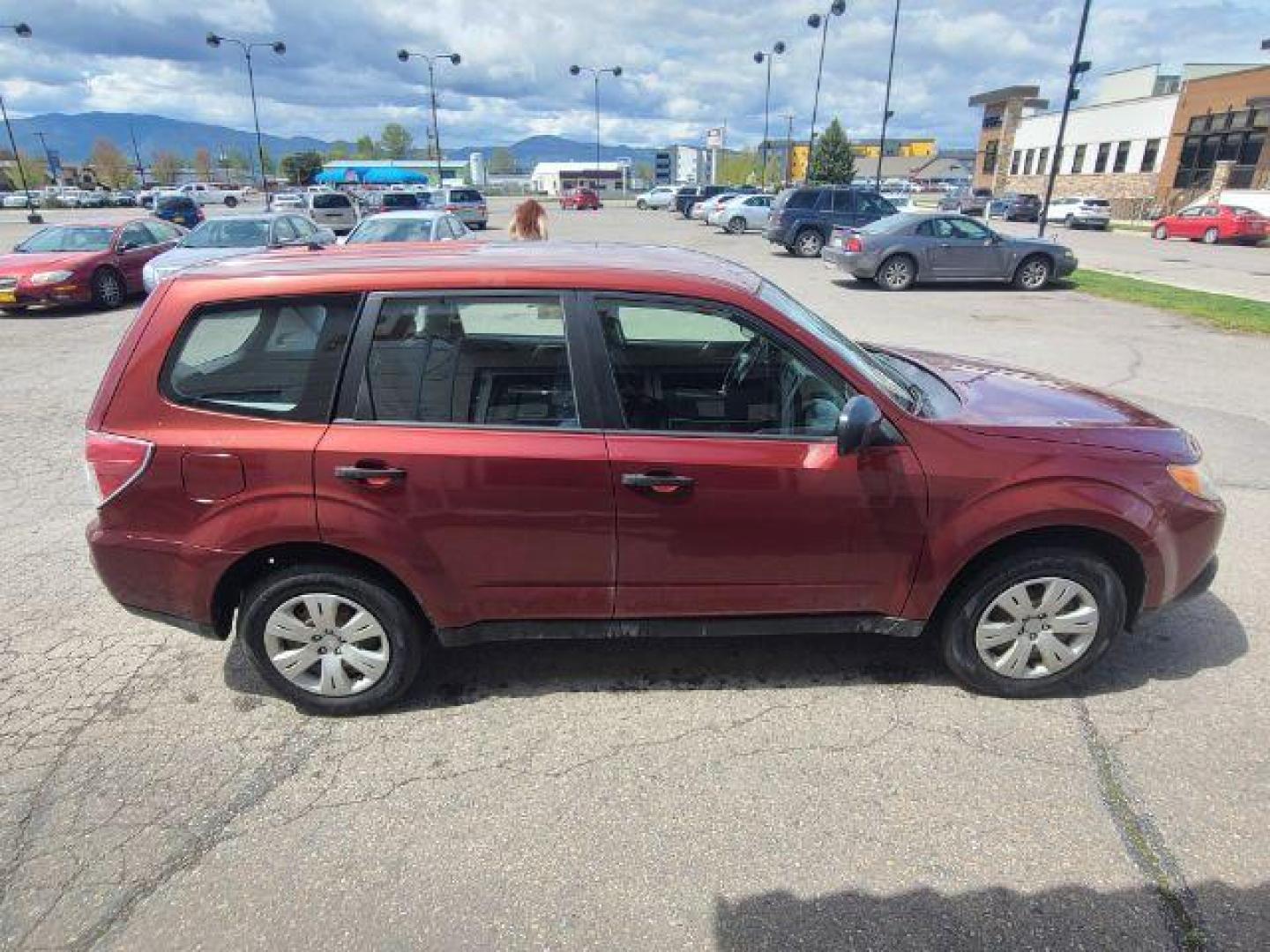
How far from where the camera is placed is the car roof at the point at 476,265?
274 centimetres

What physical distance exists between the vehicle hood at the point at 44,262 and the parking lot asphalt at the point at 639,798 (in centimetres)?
1084

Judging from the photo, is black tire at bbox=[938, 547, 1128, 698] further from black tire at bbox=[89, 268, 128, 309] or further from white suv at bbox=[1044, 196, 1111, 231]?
white suv at bbox=[1044, 196, 1111, 231]

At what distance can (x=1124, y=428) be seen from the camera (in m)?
2.98

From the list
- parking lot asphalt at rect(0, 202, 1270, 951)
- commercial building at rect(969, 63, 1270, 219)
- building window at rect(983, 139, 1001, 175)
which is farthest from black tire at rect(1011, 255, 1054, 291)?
building window at rect(983, 139, 1001, 175)

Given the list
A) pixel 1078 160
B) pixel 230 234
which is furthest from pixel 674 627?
pixel 1078 160

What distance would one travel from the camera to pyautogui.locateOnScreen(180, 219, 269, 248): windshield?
1244 cm

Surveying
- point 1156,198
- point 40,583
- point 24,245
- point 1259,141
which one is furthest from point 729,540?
point 1156,198

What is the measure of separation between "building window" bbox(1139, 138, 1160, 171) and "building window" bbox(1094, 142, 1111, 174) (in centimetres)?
380

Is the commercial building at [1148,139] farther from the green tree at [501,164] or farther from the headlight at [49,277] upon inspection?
the green tree at [501,164]

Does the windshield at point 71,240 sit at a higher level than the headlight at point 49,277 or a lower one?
higher

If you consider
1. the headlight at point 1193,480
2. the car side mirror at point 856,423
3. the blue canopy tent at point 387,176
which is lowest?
the headlight at point 1193,480

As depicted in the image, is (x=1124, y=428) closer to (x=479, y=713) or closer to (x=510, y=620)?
(x=510, y=620)

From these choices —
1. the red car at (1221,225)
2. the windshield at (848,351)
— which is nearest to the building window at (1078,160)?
the red car at (1221,225)

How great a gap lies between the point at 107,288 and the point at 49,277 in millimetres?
846
